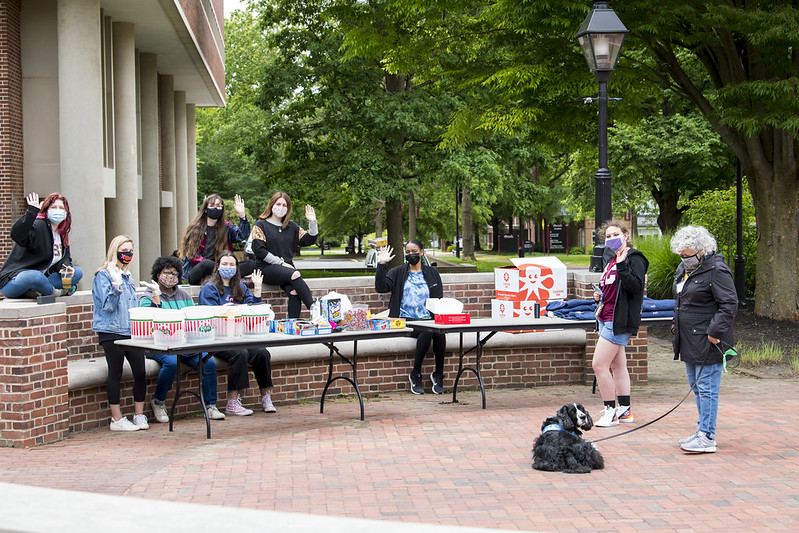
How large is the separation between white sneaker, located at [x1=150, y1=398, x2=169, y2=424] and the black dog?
3.78m

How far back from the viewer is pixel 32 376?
7.64 meters

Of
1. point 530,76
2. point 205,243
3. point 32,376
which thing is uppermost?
point 530,76

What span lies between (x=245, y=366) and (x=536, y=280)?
4115 mm

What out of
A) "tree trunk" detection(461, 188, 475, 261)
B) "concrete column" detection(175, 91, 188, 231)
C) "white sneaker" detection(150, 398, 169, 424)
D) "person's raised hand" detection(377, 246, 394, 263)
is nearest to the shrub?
"person's raised hand" detection(377, 246, 394, 263)

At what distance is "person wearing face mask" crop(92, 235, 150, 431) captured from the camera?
8.23m

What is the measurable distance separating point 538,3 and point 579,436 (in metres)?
8.91

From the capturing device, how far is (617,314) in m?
8.23

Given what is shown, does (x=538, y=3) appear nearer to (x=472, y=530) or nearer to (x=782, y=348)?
(x=782, y=348)

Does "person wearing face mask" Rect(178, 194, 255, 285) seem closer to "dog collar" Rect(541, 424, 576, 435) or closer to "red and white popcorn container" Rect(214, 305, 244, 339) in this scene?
"red and white popcorn container" Rect(214, 305, 244, 339)

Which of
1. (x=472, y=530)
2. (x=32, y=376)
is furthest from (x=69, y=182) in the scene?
(x=472, y=530)

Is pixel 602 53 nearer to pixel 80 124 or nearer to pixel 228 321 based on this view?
pixel 228 321

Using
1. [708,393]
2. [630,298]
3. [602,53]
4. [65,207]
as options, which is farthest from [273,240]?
[708,393]

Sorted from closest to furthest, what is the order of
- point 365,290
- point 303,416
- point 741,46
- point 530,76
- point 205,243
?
point 303,416 < point 205,243 < point 365,290 < point 530,76 < point 741,46

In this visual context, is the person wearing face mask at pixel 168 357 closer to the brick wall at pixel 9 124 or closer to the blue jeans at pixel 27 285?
the blue jeans at pixel 27 285
